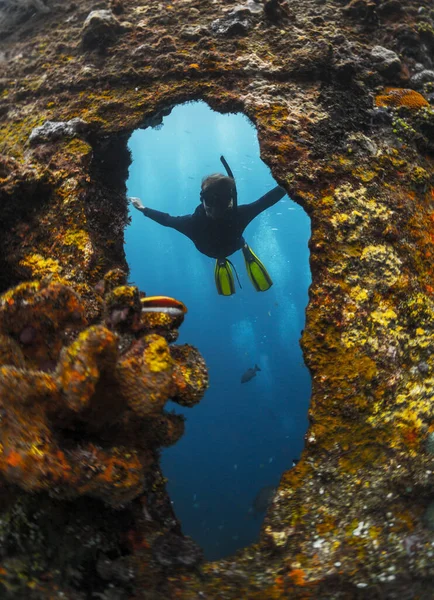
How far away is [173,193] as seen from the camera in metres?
89.2

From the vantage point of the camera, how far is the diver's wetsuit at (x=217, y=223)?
927cm

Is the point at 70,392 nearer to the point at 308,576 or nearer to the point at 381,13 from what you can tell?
the point at 308,576

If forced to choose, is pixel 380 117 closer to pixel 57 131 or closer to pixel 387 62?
pixel 387 62

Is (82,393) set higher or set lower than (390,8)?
lower

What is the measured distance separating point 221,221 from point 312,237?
6.06 metres

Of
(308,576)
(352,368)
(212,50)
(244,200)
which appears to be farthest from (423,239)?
(244,200)

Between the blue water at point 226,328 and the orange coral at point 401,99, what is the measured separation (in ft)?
17.2

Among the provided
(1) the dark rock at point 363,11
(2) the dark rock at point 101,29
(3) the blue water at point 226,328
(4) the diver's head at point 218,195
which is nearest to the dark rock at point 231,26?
(2) the dark rock at point 101,29

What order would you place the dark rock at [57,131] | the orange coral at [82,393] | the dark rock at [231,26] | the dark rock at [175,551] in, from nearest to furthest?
1. the orange coral at [82,393]
2. the dark rock at [175,551]
3. the dark rock at [57,131]
4. the dark rock at [231,26]

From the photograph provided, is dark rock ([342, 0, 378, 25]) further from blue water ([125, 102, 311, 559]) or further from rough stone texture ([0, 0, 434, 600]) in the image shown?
blue water ([125, 102, 311, 559])

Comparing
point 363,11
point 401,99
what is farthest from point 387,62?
point 363,11

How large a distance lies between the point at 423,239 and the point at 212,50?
10.5 feet

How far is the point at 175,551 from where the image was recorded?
7.80ft

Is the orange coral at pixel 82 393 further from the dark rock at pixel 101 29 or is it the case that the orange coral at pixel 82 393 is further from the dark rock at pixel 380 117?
the dark rock at pixel 101 29
